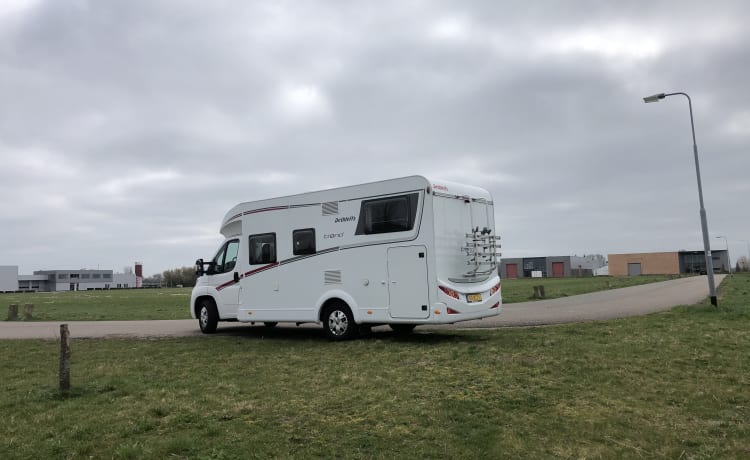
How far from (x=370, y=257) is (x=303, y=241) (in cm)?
187

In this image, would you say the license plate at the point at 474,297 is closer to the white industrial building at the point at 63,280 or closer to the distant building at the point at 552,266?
the distant building at the point at 552,266

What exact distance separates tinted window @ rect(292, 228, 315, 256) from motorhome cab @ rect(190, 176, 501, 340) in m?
0.02

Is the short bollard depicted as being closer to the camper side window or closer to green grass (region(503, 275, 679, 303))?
the camper side window

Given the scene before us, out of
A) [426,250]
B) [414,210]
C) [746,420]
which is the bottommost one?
[746,420]

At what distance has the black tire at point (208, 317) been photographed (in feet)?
48.9

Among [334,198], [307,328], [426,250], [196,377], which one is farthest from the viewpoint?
[307,328]

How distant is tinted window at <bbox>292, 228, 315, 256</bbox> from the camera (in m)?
12.6

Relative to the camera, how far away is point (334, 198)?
40.3 ft

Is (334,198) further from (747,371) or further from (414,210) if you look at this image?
(747,371)

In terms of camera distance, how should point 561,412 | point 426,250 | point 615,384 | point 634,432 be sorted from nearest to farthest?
point 634,432 < point 561,412 < point 615,384 < point 426,250

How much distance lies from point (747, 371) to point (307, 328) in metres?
10.7

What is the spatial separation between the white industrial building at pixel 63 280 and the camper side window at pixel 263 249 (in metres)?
139

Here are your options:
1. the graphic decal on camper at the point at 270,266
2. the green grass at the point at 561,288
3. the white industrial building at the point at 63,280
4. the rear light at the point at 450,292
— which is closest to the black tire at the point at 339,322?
the graphic decal on camper at the point at 270,266

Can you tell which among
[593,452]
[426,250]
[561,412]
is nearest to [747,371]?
[561,412]
